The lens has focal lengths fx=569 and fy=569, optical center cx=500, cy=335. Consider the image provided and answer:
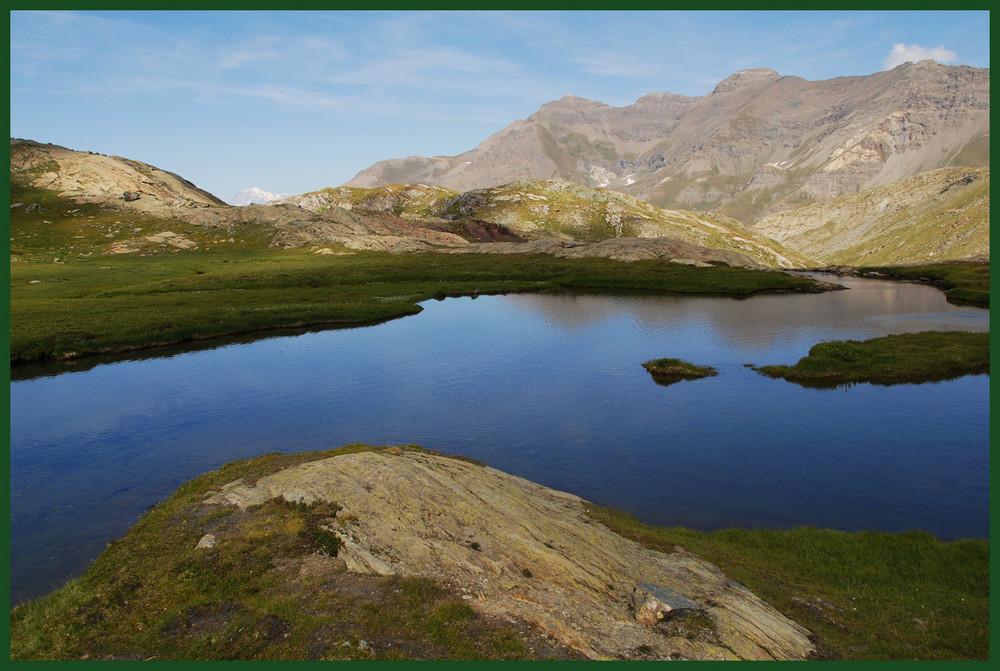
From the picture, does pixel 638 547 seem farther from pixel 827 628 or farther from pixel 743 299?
pixel 743 299

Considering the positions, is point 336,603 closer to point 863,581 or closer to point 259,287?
point 863,581

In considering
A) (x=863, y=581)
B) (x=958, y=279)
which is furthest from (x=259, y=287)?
(x=958, y=279)

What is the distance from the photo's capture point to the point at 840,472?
109ft

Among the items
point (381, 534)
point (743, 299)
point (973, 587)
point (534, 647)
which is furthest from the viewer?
point (743, 299)

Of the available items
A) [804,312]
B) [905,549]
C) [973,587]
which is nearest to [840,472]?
[905,549]

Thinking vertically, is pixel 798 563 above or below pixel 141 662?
below

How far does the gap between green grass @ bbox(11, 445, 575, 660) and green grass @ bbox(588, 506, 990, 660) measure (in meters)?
9.19

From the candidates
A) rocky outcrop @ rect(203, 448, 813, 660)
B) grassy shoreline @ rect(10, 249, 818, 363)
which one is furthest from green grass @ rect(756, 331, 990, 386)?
grassy shoreline @ rect(10, 249, 818, 363)

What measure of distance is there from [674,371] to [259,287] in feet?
283

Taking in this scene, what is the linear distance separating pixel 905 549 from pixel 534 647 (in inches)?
706

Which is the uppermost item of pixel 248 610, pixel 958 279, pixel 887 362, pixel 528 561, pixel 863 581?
pixel 958 279

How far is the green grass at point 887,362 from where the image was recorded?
5324 centimetres

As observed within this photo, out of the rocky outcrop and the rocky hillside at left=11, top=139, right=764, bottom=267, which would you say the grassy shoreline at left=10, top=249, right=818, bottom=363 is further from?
the rocky outcrop

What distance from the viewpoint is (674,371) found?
184ft
